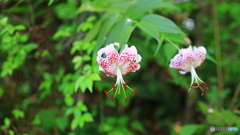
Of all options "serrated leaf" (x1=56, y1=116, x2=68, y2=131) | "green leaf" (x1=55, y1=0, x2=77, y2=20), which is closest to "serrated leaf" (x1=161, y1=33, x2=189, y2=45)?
"green leaf" (x1=55, y1=0, x2=77, y2=20)

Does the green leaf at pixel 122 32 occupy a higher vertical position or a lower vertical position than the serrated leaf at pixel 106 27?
higher

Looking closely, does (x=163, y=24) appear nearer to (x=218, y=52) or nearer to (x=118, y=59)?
(x=118, y=59)

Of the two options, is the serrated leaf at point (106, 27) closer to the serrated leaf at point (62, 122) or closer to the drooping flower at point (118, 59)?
the drooping flower at point (118, 59)

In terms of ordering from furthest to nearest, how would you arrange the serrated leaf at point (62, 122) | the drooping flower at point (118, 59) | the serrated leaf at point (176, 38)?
the serrated leaf at point (62, 122)
the serrated leaf at point (176, 38)
the drooping flower at point (118, 59)

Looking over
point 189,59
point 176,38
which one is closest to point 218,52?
point 176,38

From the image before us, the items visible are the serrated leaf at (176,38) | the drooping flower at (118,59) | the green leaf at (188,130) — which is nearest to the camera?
the drooping flower at (118,59)

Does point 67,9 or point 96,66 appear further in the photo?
point 67,9

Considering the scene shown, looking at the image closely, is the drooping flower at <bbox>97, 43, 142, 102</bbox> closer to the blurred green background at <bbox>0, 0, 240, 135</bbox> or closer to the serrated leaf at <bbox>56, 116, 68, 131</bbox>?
the blurred green background at <bbox>0, 0, 240, 135</bbox>

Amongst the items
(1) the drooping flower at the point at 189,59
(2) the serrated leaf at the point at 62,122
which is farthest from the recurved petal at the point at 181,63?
(2) the serrated leaf at the point at 62,122
